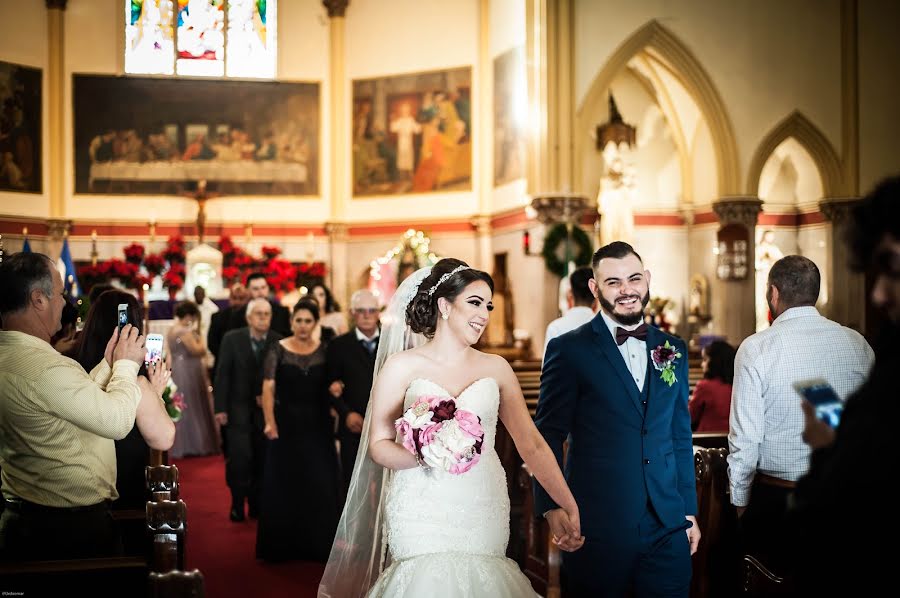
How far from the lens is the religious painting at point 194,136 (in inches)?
779

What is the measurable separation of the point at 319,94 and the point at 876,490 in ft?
63.7

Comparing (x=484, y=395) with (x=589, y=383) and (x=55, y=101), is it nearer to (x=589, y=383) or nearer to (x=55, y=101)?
(x=589, y=383)

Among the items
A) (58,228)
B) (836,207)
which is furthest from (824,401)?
(58,228)

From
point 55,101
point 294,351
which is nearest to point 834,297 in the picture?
point 294,351

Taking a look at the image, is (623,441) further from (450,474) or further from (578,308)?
(578,308)

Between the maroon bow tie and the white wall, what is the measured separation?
42.9ft

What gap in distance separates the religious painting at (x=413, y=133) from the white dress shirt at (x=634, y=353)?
597 inches

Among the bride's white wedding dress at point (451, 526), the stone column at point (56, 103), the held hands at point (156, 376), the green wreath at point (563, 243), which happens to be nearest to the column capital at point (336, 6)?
the stone column at point (56, 103)

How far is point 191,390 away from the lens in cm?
1159

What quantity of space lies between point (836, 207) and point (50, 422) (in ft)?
51.4

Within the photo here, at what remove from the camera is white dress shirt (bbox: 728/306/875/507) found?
3.98 metres

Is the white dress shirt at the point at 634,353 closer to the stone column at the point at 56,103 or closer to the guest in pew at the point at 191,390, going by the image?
the guest in pew at the point at 191,390

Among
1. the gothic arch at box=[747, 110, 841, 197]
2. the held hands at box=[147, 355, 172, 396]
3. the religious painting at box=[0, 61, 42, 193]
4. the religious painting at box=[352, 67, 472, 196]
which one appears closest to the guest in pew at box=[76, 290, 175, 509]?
the held hands at box=[147, 355, 172, 396]

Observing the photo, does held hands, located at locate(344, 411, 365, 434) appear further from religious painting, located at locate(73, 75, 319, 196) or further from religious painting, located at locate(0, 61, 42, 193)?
religious painting, located at locate(0, 61, 42, 193)
